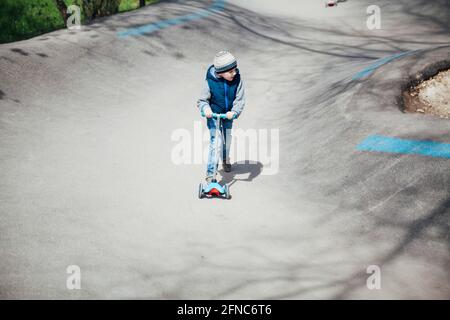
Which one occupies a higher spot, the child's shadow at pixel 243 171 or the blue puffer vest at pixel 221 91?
the blue puffer vest at pixel 221 91

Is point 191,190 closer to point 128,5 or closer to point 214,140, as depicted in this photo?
point 214,140

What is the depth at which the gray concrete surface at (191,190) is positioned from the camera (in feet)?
13.4

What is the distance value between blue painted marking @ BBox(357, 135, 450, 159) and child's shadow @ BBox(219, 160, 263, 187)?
1723mm

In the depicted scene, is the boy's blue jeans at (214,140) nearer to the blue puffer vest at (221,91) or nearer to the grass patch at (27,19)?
the blue puffer vest at (221,91)

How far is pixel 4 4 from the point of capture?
1611 centimetres

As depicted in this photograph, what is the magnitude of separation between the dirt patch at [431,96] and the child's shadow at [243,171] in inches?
108

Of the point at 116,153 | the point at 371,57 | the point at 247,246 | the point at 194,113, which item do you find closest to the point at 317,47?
the point at 371,57

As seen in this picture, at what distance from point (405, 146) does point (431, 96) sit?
→ 7.04 feet

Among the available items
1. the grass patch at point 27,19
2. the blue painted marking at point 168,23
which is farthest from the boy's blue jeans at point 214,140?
the grass patch at point 27,19

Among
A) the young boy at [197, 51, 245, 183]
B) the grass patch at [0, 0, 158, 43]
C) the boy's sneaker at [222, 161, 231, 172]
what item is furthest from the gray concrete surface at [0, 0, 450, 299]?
the grass patch at [0, 0, 158, 43]

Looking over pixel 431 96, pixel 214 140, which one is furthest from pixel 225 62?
pixel 431 96

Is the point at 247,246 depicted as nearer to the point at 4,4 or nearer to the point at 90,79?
the point at 90,79

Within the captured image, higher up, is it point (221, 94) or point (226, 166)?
point (221, 94)

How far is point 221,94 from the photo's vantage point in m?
5.88
